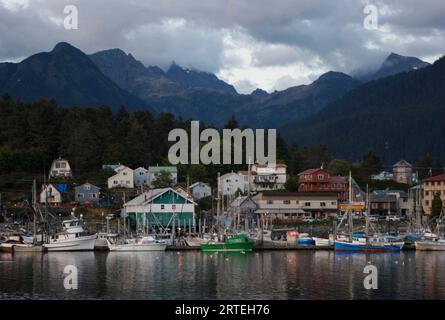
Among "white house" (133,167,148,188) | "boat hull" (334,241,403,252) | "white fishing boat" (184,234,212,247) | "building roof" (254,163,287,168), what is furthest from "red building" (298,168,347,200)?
"white fishing boat" (184,234,212,247)

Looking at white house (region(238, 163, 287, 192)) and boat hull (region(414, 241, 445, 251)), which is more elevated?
white house (region(238, 163, 287, 192))

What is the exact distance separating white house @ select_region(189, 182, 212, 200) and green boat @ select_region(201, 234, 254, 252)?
32.2 metres

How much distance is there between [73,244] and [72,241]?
1.16 ft

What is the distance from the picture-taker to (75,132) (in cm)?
11231

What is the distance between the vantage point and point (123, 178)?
106375mm

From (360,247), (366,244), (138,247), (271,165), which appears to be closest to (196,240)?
(138,247)

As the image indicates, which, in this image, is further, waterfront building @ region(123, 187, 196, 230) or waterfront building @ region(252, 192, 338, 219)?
waterfront building @ region(252, 192, 338, 219)

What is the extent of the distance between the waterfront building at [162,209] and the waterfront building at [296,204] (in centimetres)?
1354

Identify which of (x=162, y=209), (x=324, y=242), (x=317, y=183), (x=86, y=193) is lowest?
(x=324, y=242)

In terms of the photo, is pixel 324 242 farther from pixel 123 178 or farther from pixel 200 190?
pixel 123 178

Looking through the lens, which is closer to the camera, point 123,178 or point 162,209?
point 162,209

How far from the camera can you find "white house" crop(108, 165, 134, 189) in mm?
105688

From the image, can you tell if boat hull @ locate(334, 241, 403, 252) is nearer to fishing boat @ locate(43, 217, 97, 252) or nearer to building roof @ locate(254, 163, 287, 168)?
fishing boat @ locate(43, 217, 97, 252)
